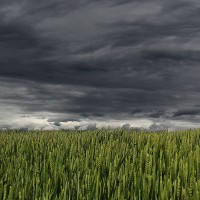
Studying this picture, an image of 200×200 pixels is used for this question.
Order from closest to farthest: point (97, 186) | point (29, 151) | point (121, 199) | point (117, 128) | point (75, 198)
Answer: point (121, 199) < point (97, 186) < point (75, 198) < point (29, 151) < point (117, 128)

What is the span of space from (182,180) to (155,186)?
0.77 metres

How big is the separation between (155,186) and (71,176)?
1090mm

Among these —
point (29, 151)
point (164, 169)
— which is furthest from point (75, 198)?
point (29, 151)

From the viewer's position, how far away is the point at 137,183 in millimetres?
3922

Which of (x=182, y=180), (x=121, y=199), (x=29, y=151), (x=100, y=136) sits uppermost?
(x=100, y=136)

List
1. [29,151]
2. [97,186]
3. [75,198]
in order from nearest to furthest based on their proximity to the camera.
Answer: [97,186] < [75,198] < [29,151]

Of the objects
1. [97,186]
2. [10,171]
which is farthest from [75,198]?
[10,171]

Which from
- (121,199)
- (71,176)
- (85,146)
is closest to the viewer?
(121,199)

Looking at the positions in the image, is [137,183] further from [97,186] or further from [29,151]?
[29,151]

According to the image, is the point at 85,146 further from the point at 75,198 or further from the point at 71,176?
the point at 75,198

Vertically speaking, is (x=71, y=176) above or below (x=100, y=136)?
below

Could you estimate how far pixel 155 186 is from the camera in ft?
12.5

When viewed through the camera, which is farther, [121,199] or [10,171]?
[10,171]

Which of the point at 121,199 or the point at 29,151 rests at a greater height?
the point at 29,151
